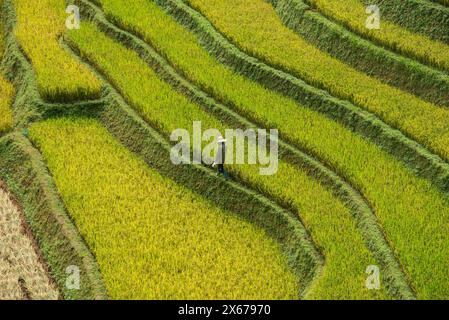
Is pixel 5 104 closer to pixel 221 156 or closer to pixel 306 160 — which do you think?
pixel 221 156

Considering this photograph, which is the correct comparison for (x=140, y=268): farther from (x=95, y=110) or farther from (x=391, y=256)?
(x=95, y=110)

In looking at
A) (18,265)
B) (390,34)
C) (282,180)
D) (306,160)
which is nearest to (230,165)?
(282,180)

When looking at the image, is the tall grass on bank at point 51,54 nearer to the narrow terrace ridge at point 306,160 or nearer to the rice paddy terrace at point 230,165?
the rice paddy terrace at point 230,165

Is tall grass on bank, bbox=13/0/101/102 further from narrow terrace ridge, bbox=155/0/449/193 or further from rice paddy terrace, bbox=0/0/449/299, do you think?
narrow terrace ridge, bbox=155/0/449/193

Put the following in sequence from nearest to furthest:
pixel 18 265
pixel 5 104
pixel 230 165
→ pixel 18 265 → pixel 230 165 → pixel 5 104

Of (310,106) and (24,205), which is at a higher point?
(310,106)

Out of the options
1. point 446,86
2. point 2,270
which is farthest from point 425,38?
point 2,270

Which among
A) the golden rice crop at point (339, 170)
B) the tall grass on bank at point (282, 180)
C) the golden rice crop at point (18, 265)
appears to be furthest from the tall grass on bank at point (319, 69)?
the golden rice crop at point (18, 265)
